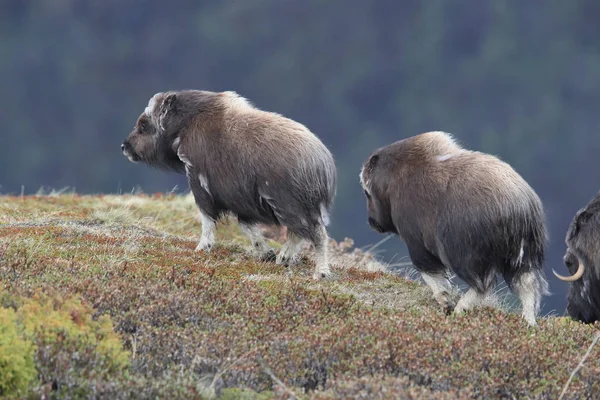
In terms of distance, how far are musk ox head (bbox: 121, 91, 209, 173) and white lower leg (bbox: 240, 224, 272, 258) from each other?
1.11 metres

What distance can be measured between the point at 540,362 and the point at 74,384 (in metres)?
2.98

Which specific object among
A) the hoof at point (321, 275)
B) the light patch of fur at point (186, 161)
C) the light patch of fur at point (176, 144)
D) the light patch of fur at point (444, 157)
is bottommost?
the hoof at point (321, 275)

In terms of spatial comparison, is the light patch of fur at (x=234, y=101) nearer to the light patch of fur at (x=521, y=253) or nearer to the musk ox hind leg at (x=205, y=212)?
the musk ox hind leg at (x=205, y=212)

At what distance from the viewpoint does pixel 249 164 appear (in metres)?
8.59

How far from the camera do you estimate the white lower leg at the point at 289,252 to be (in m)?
9.10

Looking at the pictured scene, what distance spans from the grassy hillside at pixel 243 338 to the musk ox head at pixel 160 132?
171cm

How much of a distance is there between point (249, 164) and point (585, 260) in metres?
3.32

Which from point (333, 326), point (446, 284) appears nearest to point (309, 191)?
point (446, 284)

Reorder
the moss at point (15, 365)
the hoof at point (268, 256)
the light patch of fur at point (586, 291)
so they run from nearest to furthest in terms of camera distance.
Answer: the moss at point (15, 365) → the light patch of fur at point (586, 291) → the hoof at point (268, 256)

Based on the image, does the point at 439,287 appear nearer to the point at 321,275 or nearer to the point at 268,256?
the point at 321,275

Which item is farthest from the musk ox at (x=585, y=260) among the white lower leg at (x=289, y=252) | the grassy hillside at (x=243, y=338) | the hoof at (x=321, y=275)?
the white lower leg at (x=289, y=252)

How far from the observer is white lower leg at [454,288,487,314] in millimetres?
7214

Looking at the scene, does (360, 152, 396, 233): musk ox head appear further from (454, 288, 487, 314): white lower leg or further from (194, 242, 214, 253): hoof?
(194, 242, 214, 253): hoof

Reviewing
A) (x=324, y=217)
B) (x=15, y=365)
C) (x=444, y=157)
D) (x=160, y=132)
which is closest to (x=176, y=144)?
(x=160, y=132)
